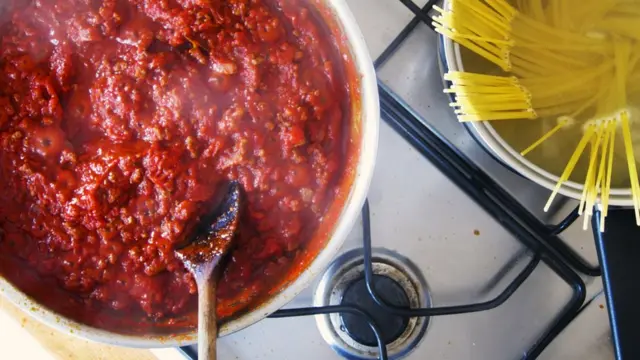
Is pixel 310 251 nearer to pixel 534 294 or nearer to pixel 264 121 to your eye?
pixel 264 121

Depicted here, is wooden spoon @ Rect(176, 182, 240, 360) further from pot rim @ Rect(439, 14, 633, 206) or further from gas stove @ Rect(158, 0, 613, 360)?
pot rim @ Rect(439, 14, 633, 206)

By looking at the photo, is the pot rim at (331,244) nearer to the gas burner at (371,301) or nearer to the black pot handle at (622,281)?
the gas burner at (371,301)

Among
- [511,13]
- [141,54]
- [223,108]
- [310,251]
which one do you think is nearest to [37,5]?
[141,54]

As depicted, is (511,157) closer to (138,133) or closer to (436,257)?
(436,257)

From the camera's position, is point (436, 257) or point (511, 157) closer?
point (511, 157)

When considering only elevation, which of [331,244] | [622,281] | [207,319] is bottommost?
[207,319]

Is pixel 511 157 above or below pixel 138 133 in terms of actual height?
above

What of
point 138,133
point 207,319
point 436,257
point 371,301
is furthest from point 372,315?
point 138,133
